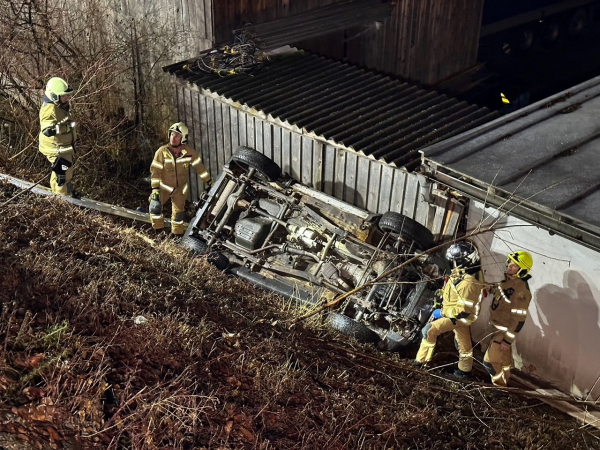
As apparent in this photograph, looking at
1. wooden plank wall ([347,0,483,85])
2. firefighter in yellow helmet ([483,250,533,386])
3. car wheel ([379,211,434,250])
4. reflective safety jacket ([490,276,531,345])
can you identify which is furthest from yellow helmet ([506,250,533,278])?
wooden plank wall ([347,0,483,85])

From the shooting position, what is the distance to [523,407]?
659 cm

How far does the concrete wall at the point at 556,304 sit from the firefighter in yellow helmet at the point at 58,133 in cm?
543

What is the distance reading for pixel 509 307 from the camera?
6762 mm

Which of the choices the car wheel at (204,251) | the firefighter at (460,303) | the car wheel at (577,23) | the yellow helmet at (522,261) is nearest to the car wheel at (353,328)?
the firefighter at (460,303)

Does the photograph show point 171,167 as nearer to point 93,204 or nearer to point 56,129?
point 93,204

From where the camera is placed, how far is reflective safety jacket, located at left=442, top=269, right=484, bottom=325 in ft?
21.3

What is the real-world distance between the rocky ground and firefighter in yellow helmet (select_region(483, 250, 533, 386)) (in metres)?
0.29

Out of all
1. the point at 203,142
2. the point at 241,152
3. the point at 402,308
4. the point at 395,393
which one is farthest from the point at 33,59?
the point at 395,393

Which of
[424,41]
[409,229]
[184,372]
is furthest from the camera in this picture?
[424,41]

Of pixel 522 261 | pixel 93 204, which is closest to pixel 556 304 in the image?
pixel 522 261

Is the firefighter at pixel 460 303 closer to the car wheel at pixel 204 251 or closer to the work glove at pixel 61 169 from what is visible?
the car wheel at pixel 204 251

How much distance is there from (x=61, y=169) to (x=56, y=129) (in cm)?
57

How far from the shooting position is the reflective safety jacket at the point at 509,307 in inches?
262

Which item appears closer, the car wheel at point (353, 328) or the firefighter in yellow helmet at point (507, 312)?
the firefighter in yellow helmet at point (507, 312)
